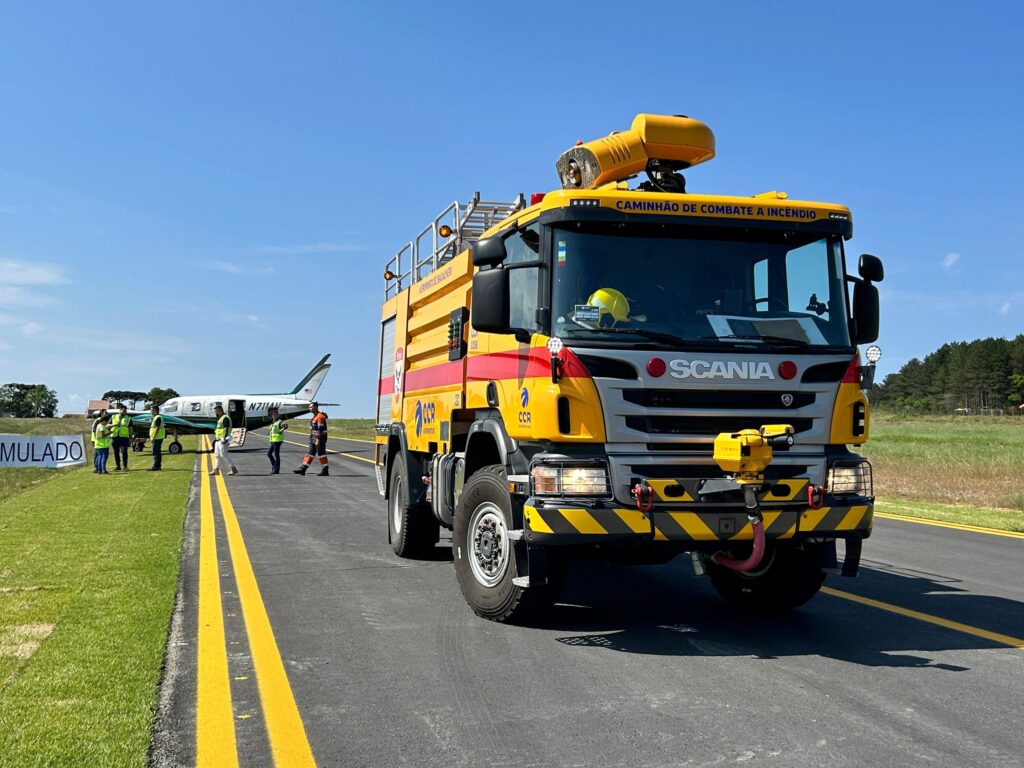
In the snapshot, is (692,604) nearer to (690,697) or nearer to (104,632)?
(690,697)

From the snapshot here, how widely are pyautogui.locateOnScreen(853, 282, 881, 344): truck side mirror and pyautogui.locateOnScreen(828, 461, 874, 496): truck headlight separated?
2.94 feet

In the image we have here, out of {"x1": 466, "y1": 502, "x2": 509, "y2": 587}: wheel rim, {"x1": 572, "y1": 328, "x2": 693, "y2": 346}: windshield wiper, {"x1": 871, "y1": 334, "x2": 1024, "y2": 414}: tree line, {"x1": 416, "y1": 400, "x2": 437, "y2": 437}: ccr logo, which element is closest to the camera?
{"x1": 572, "y1": 328, "x2": 693, "y2": 346}: windshield wiper

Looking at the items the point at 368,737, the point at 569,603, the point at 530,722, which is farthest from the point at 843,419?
the point at 368,737

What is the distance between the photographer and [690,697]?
4.76 metres

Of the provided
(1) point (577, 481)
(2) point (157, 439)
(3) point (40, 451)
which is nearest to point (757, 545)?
(1) point (577, 481)

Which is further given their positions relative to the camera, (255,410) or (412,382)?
(255,410)

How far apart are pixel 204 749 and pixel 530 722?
149 cm

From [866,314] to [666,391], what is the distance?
5.64ft

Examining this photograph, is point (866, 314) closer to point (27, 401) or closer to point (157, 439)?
point (157, 439)

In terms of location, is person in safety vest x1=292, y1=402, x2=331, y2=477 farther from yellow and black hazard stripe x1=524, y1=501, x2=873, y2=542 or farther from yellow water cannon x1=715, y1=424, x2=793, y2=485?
yellow water cannon x1=715, y1=424, x2=793, y2=485

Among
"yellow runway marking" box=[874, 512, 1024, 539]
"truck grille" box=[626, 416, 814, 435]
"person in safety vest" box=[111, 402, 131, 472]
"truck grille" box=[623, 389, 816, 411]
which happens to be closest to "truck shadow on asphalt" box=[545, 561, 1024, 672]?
"truck grille" box=[626, 416, 814, 435]

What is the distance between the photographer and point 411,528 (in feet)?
31.2

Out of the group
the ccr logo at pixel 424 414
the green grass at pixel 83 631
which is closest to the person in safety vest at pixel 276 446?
the green grass at pixel 83 631

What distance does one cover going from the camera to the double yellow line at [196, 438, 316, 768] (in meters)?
3.96
